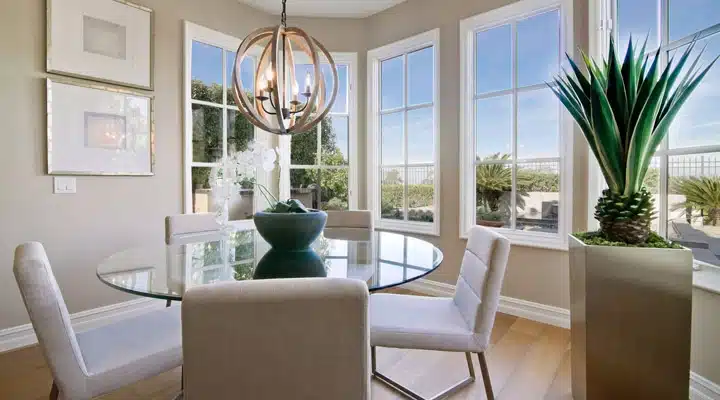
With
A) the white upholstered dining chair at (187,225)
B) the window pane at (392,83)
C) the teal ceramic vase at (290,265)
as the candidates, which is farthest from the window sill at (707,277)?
the white upholstered dining chair at (187,225)

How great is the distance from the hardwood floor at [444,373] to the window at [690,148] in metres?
0.95

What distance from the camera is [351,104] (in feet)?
12.5

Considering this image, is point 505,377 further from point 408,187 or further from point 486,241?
point 408,187

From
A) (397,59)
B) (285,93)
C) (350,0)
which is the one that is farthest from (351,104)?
(285,93)

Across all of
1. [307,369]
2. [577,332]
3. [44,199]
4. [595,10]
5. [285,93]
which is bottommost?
[577,332]

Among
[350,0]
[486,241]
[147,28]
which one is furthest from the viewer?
[350,0]

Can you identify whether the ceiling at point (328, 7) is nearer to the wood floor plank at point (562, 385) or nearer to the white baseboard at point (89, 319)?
the white baseboard at point (89, 319)

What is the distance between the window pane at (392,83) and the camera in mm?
3617

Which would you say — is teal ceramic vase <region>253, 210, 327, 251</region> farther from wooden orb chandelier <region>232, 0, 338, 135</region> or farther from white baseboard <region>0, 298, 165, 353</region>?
white baseboard <region>0, 298, 165, 353</region>

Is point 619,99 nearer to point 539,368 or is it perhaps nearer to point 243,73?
point 539,368

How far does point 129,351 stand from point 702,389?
244cm

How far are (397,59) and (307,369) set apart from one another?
11.0 ft

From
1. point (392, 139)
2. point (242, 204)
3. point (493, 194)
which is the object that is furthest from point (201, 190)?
point (493, 194)

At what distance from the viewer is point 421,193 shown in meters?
3.49
